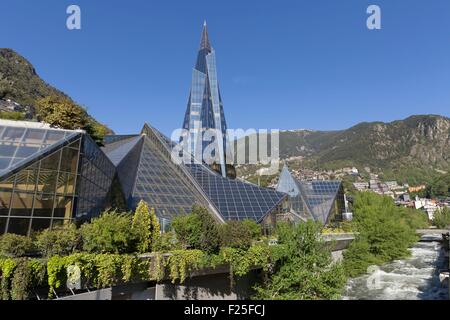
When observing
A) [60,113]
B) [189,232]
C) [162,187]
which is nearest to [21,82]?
[162,187]

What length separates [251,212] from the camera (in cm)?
3728

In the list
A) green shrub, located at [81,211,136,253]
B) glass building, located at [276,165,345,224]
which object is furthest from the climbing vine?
glass building, located at [276,165,345,224]

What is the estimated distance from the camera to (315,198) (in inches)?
2484

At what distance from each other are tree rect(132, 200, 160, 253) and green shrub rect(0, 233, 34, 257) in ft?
17.0

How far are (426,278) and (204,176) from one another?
100 ft

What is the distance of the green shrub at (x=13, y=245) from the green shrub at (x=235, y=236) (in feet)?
36.2

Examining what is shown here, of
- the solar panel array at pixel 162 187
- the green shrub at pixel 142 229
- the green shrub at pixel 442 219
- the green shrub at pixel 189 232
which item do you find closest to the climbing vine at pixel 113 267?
the green shrub at pixel 189 232

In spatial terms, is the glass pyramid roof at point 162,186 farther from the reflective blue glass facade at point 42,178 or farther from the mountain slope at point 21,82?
the mountain slope at point 21,82

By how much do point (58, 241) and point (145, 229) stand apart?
4905mm

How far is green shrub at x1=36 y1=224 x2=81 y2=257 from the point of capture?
16.0 metres

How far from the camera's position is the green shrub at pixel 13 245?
48.2 feet

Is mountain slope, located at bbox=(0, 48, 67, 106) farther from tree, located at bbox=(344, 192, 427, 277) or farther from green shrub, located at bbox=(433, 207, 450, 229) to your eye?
green shrub, located at bbox=(433, 207, 450, 229)
